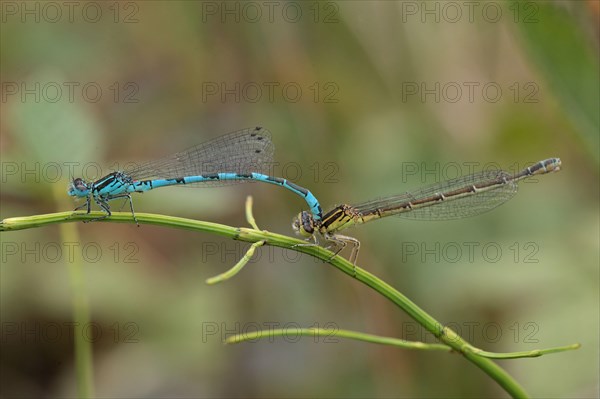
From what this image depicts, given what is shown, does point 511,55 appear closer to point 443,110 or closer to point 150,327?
point 443,110

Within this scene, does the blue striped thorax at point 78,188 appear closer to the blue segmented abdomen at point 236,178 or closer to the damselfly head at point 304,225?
the blue segmented abdomen at point 236,178

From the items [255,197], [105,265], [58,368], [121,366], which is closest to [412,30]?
[255,197]

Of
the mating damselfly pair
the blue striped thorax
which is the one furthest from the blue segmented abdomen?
the blue striped thorax

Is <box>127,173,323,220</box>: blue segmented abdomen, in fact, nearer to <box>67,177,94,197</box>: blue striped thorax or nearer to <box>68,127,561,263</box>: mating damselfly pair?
<box>68,127,561,263</box>: mating damselfly pair

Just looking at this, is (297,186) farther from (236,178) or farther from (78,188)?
(78,188)

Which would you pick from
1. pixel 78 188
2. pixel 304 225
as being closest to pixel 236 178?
pixel 304 225

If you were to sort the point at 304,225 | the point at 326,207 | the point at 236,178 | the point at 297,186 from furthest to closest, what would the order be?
1. the point at 326,207
2. the point at 236,178
3. the point at 297,186
4. the point at 304,225

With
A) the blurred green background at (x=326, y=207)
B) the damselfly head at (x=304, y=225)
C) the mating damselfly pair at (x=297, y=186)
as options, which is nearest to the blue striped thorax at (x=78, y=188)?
the mating damselfly pair at (x=297, y=186)
